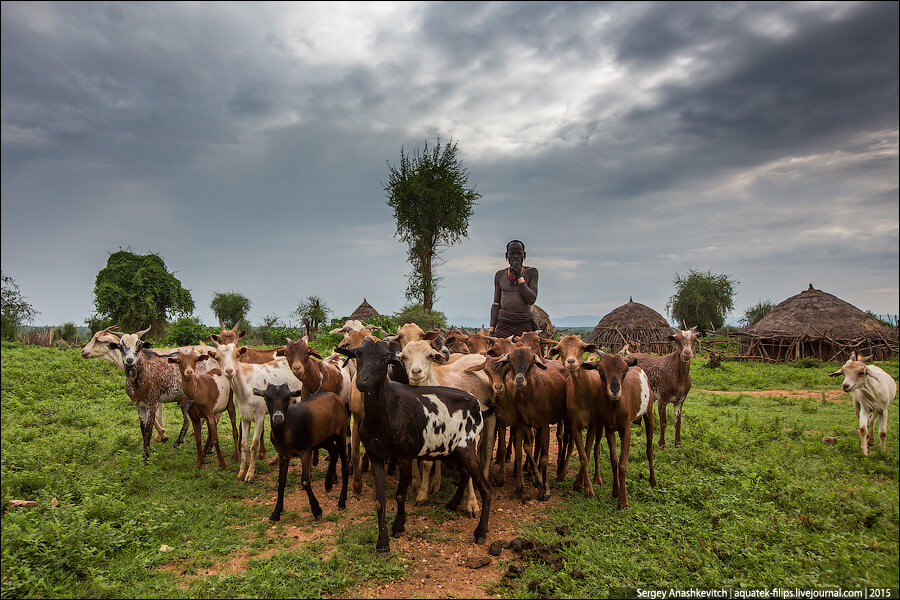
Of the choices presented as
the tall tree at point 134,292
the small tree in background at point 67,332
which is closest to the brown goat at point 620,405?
the tall tree at point 134,292

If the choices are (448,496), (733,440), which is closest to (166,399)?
(448,496)

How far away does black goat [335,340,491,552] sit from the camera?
5.23 meters

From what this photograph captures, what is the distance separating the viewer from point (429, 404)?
18.4ft

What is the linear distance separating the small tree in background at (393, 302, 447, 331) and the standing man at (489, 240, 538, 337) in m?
20.5

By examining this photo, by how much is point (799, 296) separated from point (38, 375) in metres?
36.1

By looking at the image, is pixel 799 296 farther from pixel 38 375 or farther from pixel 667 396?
pixel 38 375

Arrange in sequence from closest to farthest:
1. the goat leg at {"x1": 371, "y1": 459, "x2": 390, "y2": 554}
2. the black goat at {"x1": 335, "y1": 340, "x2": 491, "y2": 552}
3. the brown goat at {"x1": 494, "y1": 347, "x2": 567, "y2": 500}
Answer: the goat leg at {"x1": 371, "y1": 459, "x2": 390, "y2": 554} → the black goat at {"x1": 335, "y1": 340, "x2": 491, "y2": 552} → the brown goat at {"x1": 494, "y1": 347, "x2": 567, "y2": 500}

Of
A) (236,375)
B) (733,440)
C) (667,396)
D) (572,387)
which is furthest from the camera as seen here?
(667,396)

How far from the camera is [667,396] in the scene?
966cm

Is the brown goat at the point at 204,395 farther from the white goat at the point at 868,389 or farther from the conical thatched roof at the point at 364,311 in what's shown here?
the conical thatched roof at the point at 364,311

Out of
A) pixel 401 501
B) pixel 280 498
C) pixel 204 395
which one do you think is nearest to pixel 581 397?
pixel 401 501

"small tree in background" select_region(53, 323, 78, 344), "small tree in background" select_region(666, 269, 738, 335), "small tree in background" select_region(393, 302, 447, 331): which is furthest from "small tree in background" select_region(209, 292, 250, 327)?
"small tree in background" select_region(666, 269, 738, 335)

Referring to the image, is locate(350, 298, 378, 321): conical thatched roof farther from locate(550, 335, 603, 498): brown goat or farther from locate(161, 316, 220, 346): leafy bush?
locate(550, 335, 603, 498): brown goat

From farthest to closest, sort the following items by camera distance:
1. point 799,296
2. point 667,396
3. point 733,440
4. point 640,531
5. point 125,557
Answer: point 799,296
point 667,396
point 733,440
point 640,531
point 125,557
